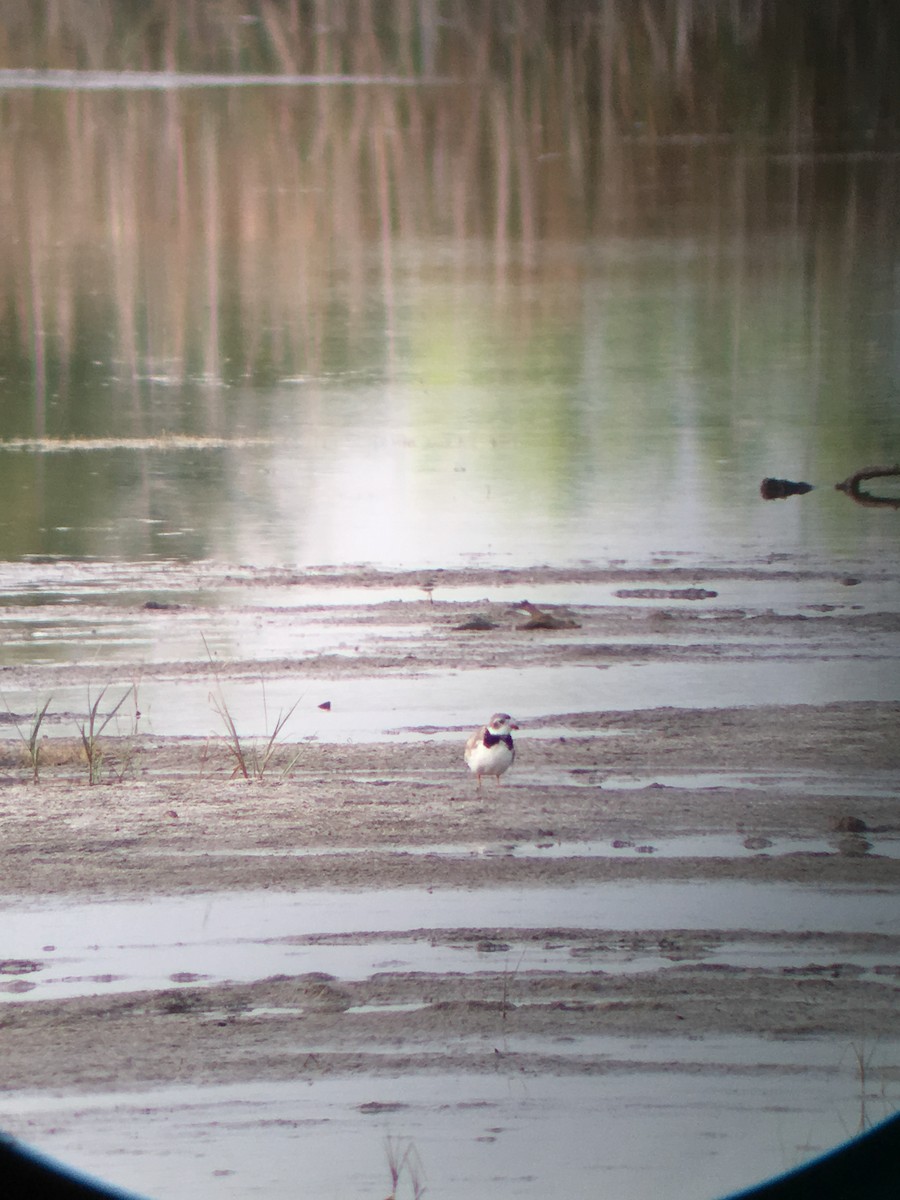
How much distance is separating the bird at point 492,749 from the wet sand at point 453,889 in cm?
9

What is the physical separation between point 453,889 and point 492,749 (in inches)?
20.6

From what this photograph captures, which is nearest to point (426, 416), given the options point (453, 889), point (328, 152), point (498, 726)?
point (328, 152)

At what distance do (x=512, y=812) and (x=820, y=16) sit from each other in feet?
14.7

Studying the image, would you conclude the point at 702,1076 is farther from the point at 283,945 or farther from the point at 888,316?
the point at 888,316

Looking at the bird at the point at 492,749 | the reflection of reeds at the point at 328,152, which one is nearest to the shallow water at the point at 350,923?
the bird at the point at 492,749

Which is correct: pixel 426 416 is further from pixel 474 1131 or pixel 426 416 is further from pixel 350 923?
pixel 474 1131

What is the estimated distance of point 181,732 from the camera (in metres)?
4.26

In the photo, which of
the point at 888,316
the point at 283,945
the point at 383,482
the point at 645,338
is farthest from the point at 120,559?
the point at 888,316

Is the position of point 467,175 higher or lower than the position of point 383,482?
higher

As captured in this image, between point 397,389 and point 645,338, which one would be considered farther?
point 645,338

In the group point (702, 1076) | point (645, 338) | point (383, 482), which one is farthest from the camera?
point (645, 338)

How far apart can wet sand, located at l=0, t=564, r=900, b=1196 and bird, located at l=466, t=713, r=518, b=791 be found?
0.28 ft

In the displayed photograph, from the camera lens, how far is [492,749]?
141 inches

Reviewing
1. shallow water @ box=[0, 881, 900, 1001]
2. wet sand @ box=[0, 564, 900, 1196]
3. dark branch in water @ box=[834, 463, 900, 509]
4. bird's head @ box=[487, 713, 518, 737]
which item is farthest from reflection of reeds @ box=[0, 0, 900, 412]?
shallow water @ box=[0, 881, 900, 1001]
